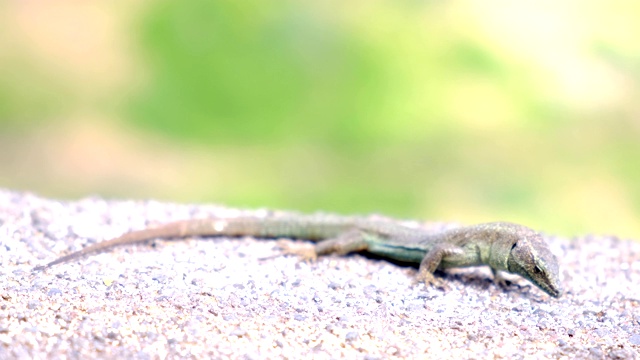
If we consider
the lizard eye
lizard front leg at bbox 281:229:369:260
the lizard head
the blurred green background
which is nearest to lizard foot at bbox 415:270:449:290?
the lizard head

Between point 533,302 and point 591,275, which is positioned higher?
point 591,275

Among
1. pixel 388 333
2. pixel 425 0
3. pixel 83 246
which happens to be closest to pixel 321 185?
pixel 425 0

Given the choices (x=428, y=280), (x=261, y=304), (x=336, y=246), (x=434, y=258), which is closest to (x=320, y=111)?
(x=336, y=246)

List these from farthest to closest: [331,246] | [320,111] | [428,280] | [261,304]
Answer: [320,111] < [331,246] < [428,280] < [261,304]

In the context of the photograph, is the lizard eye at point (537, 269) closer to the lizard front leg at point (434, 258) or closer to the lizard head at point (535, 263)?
the lizard head at point (535, 263)

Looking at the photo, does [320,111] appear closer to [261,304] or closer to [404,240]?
[404,240]

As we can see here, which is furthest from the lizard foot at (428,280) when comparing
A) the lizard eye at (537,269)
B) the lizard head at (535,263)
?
the lizard eye at (537,269)

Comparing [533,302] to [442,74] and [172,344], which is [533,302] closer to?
[172,344]
